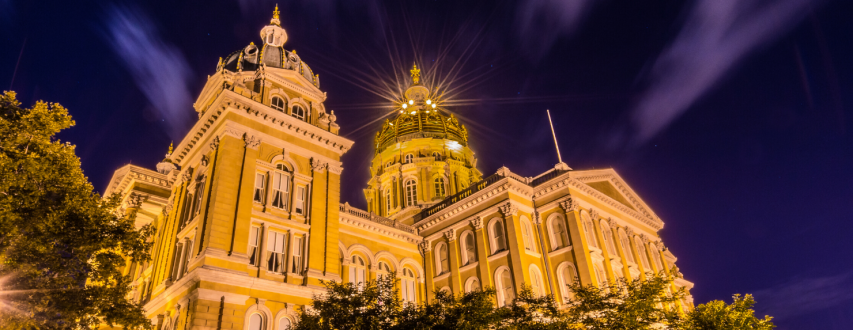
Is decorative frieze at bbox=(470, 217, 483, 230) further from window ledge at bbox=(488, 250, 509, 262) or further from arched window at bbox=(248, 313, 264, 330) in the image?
arched window at bbox=(248, 313, 264, 330)

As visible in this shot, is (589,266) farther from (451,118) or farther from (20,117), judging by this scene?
(451,118)

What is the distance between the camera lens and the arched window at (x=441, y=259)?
34.0 metres

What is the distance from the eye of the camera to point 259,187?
25484 millimetres

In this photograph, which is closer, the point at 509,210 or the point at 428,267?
the point at 509,210

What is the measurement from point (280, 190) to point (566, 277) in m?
16.6

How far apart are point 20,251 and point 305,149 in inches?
565

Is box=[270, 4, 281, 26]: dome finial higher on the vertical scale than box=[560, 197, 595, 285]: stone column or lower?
higher

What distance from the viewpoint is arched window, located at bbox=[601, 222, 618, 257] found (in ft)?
105

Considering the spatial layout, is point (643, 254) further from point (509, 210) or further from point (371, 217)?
point (371, 217)

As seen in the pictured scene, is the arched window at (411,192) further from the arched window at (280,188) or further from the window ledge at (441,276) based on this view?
the arched window at (280,188)

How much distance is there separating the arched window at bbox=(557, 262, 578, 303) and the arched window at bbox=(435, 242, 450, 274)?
741 centimetres

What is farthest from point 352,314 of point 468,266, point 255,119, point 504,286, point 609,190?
point 609,190

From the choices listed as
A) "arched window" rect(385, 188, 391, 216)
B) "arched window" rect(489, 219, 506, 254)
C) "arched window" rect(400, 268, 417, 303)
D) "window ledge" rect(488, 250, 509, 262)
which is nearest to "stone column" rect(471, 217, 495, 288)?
"window ledge" rect(488, 250, 509, 262)

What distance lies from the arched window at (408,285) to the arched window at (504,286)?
613 centimetres
